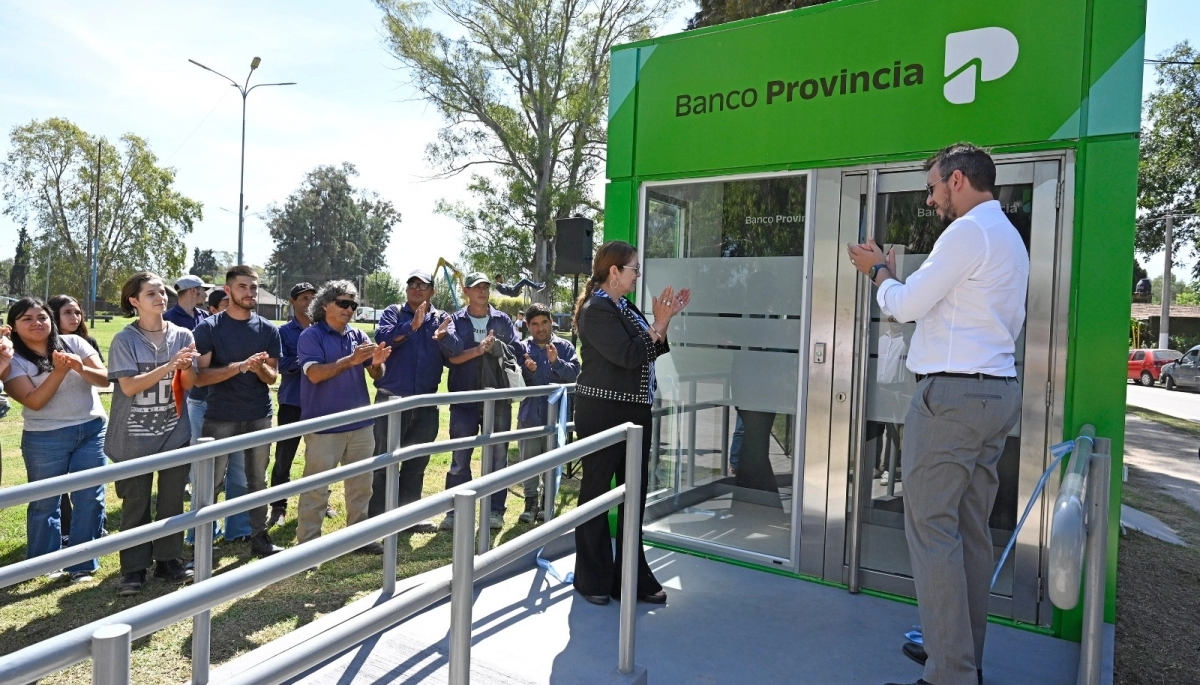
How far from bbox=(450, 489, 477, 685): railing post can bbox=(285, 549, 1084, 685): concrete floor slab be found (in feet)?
3.49

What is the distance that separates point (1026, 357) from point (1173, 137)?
73.9 feet

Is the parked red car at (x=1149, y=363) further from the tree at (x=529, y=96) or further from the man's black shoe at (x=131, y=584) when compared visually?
the man's black shoe at (x=131, y=584)

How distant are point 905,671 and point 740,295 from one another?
2334mm

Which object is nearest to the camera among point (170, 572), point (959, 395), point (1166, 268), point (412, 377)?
point (959, 395)

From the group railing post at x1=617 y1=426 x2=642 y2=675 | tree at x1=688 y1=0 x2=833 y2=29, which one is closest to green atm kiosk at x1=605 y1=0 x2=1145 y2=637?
railing post at x1=617 y1=426 x2=642 y2=675

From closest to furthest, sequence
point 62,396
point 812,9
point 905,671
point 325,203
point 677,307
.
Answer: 1. point 905,671
2. point 677,307
3. point 812,9
4. point 62,396
5. point 325,203

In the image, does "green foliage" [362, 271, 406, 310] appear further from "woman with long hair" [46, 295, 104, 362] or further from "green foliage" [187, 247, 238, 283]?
"woman with long hair" [46, 295, 104, 362]

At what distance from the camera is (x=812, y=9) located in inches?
171

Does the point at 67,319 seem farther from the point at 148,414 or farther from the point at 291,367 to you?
the point at 291,367

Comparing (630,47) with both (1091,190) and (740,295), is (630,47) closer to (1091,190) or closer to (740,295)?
(740,295)

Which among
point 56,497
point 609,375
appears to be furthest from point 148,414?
point 609,375

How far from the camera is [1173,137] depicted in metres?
21.2

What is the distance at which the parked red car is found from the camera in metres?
28.2

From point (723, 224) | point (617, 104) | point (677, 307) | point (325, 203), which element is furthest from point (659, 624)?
point (325, 203)
